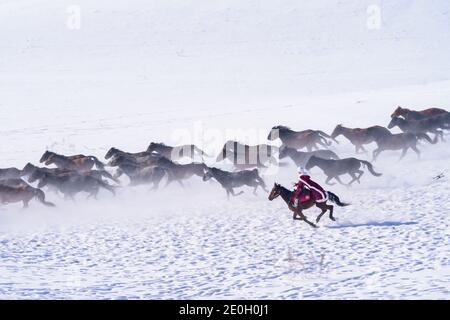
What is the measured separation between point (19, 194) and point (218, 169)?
5.13m

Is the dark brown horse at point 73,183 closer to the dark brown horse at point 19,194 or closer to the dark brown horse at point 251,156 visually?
the dark brown horse at point 19,194

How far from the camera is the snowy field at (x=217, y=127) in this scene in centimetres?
1118

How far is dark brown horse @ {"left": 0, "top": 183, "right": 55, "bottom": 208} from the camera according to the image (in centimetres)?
1694

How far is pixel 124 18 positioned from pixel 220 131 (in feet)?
124

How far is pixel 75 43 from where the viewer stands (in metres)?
58.8

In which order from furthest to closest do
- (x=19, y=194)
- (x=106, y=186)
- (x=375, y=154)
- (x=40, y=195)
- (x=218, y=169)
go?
(x=375, y=154), (x=106, y=186), (x=218, y=169), (x=40, y=195), (x=19, y=194)

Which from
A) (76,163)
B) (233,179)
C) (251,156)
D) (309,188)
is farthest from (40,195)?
(309,188)

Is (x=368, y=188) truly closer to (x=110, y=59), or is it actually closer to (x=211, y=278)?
(x=211, y=278)

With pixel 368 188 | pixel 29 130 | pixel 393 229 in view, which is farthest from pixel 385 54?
pixel 393 229

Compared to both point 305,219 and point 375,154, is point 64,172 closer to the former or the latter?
point 305,219

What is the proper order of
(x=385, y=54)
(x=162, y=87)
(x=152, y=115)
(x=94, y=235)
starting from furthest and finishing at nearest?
(x=385, y=54), (x=162, y=87), (x=152, y=115), (x=94, y=235)

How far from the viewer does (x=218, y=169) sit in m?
17.7

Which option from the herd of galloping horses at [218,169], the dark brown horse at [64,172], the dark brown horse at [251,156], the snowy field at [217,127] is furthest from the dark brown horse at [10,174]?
the dark brown horse at [251,156]

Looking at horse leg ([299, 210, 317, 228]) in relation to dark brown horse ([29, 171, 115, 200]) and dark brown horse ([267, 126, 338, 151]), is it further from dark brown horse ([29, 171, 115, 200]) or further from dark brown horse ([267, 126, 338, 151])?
dark brown horse ([267, 126, 338, 151])
